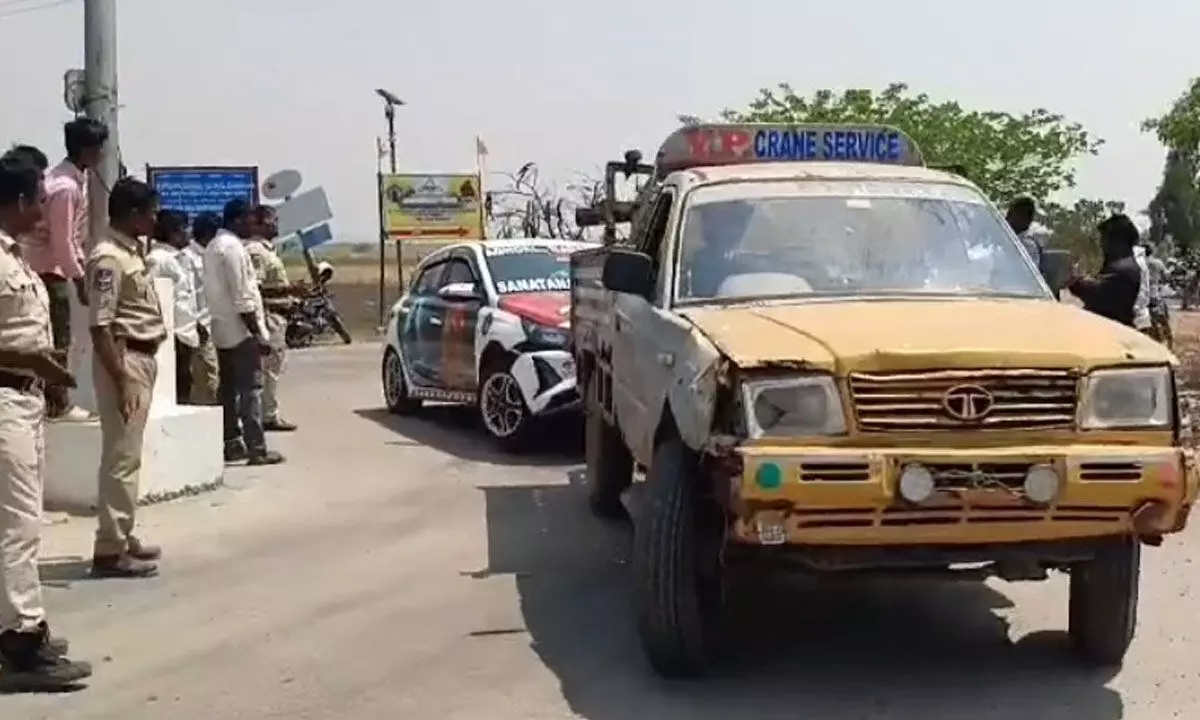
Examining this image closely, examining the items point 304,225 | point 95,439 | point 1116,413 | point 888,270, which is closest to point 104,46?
point 95,439

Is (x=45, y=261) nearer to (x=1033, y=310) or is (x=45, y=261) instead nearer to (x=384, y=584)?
(x=384, y=584)

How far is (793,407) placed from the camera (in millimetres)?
5887

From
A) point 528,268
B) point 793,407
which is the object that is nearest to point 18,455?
point 793,407

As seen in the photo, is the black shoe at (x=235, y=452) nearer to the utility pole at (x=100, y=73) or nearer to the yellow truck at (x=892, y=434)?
the utility pole at (x=100, y=73)

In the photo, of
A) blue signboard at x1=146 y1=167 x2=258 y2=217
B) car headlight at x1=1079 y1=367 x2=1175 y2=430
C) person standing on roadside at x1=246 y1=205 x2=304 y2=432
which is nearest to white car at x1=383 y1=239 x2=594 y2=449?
person standing on roadside at x1=246 y1=205 x2=304 y2=432

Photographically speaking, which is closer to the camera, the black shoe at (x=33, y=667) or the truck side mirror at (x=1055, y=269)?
the black shoe at (x=33, y=667)

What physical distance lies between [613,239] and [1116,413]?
550cm

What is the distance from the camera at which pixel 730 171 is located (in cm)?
814

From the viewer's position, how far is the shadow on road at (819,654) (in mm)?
6074

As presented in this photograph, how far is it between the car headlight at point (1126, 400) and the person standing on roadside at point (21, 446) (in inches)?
150

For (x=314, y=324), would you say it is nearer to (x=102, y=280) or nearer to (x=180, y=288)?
(x=180, y=288)

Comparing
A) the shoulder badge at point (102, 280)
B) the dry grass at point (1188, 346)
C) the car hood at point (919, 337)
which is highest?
the shoulder badge at point (102, 280)

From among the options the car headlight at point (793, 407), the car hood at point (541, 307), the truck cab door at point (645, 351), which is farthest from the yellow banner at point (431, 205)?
the car headlight at point (793, 407)

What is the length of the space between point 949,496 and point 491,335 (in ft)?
24.2
